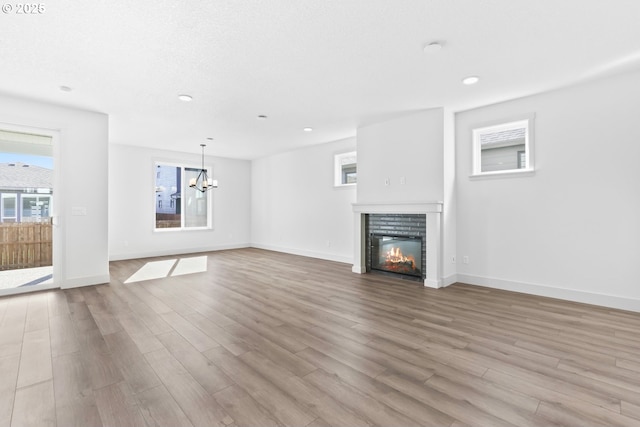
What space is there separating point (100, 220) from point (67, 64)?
2.41m

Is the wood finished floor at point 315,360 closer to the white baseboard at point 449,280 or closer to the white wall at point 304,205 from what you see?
the white baseboard at point 449,280

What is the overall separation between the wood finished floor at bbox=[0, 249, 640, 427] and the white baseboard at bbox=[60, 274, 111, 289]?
0.54 metres

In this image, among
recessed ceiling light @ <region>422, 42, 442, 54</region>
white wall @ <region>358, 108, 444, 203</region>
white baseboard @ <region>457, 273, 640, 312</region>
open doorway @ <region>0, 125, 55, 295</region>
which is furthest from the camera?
white wall @ <region>358, 108, 444, 203</region>

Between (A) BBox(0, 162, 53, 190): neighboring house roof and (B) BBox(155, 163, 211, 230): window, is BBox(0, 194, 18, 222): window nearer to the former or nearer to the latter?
(A) BBox(0, 162, 53, 190): neighboring house roof

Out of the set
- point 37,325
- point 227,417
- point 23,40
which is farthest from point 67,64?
point 227,417

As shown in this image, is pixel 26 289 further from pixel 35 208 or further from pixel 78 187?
pixel 78 187

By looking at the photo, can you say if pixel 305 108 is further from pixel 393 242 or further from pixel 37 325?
pixel 37 325

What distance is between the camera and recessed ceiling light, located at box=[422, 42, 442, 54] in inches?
108

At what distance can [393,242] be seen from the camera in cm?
509

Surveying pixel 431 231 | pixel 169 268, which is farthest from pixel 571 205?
pixel 169 268

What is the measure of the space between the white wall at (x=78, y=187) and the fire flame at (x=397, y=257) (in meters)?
4.63

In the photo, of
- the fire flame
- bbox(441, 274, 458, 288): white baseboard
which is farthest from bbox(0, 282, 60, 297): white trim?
bbox(441, 274, 458, 288): white baseboard

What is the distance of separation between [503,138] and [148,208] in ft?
25.2

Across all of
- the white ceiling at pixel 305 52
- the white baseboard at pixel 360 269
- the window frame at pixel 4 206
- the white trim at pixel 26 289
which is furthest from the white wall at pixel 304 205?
the window frame at pixel 4 206
